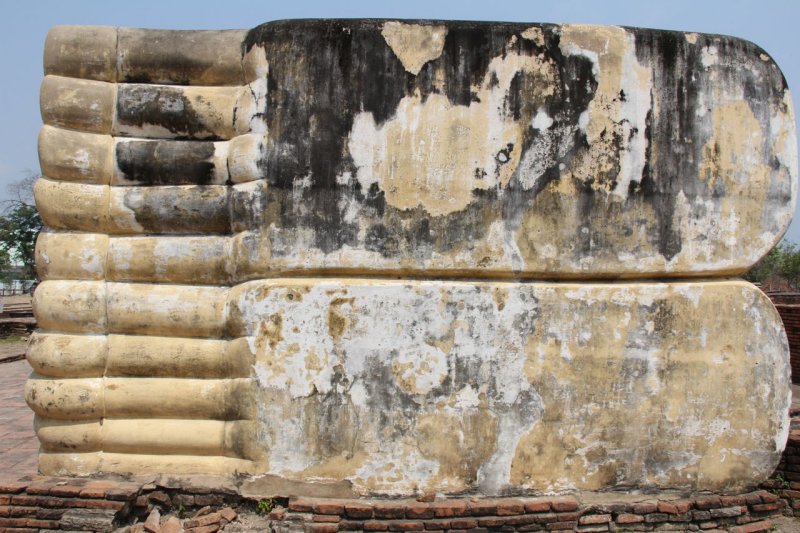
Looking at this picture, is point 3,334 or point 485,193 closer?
point 485,193

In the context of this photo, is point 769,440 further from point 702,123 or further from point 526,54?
point 526,54

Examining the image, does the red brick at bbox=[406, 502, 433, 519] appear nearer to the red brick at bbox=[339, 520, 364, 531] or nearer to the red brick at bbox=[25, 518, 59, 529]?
the red brick at bbox=[339, 520, 364, 531]

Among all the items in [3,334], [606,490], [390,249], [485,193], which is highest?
[485,193]

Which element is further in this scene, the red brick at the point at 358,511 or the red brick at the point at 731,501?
the red brick at the point at 731,501

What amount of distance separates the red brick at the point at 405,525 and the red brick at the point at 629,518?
115cm

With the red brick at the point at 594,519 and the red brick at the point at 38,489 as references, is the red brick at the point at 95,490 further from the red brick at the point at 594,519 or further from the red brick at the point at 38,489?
the red brick at the point at 594,519

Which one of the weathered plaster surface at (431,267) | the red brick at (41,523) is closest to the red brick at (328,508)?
the weathered plaster surface at (431,267)

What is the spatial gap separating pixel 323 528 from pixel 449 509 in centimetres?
71

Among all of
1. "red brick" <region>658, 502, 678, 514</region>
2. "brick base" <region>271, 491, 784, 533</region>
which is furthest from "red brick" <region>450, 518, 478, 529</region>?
"red brick" <region>658, 502, 678, 514</region>

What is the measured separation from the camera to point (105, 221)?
404 cm

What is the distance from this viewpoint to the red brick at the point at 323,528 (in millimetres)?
3695

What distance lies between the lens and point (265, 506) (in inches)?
150

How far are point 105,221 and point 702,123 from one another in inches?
143

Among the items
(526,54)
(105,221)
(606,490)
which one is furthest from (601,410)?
(105,221)
